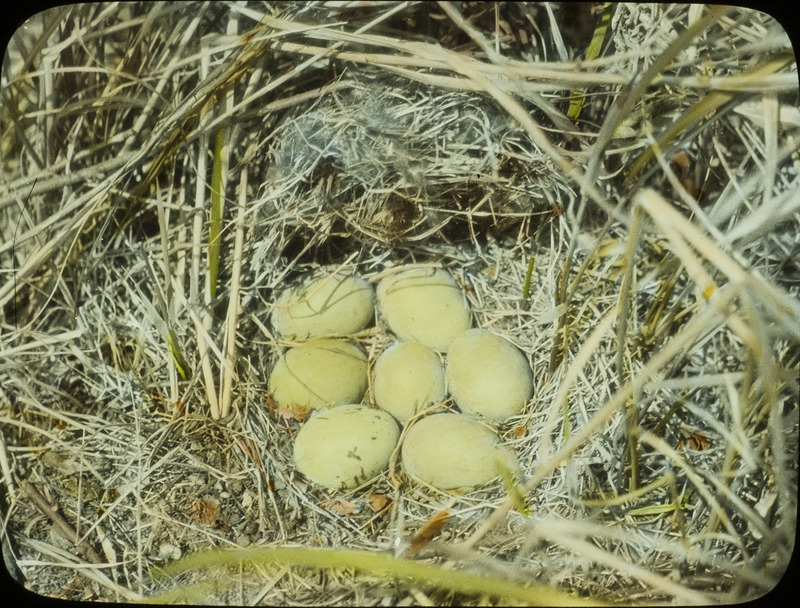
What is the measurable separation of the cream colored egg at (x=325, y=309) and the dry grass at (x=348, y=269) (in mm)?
53

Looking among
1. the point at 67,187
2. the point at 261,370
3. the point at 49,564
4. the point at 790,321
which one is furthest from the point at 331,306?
the point at 790,321

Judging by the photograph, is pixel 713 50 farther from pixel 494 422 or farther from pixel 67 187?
pixel 67 187

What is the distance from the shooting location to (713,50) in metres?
0.99

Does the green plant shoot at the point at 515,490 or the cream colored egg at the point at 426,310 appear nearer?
the green plant shoot at the point at 515,490

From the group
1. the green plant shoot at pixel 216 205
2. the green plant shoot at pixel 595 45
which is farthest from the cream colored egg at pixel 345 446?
the green plant shoot at pixel 595 45

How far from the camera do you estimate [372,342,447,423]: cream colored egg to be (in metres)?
1.04

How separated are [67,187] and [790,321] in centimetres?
115

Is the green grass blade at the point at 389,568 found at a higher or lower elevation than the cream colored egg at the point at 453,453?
lower

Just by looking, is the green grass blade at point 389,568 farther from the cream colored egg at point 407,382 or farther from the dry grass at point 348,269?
the cream colored egg at point 407,382

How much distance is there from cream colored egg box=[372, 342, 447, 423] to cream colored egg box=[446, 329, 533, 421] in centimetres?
3

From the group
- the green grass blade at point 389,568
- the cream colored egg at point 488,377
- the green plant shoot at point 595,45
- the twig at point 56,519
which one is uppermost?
the green plant shoot at point 595,45

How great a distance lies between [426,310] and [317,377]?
8.6 inches

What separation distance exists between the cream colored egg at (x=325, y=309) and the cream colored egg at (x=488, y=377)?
180 millimetres

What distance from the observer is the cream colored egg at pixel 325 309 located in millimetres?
1092
